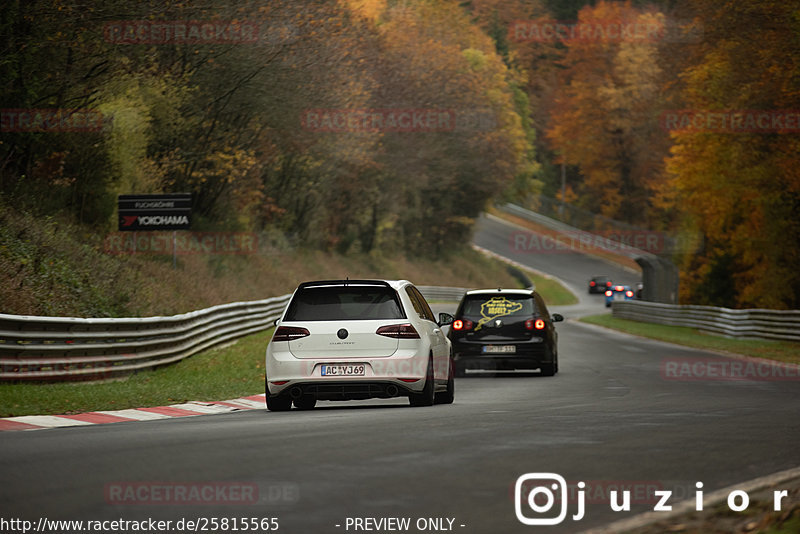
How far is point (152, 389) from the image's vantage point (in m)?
17.4

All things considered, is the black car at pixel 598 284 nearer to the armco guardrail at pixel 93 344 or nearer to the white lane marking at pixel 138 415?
the armco guardrail at pixel 93 344

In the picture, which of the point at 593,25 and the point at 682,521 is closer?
the point at 682,521

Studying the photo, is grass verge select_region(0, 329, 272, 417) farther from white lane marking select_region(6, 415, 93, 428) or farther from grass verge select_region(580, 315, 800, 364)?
grass verge select_region(580, 315, 800, 364)

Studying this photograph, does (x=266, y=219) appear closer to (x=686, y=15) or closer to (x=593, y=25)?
(x=686, y=15)

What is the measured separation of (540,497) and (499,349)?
47.2 ft

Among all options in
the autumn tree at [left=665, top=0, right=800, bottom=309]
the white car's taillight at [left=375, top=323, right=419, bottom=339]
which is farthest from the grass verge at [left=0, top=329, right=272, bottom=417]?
the autumn tree at [left=665, top=0, right=800, bottom=309]

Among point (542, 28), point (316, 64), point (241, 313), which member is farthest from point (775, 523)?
point (542, 28)

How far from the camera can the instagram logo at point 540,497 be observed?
22.8 ft

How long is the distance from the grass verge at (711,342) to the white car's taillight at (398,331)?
620 inches

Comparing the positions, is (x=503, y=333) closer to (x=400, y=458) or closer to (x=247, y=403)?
(x=247, y=403)

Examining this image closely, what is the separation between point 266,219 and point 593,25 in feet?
209

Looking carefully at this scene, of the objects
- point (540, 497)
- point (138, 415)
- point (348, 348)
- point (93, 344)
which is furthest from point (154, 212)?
point (540, 497)

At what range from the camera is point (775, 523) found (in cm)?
669

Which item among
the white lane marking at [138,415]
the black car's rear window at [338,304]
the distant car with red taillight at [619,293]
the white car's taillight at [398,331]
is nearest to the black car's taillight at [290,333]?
the black car's rear window at [338,304]
